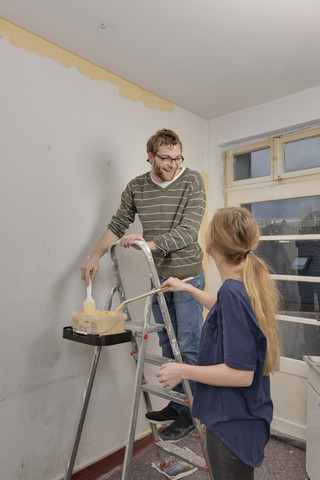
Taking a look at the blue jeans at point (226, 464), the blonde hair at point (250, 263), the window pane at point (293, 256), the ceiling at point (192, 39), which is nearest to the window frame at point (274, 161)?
the ceiling at point (192, 39)

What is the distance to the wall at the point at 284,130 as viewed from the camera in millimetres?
2453

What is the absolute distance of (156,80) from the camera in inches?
91.8

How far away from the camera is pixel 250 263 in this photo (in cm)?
115

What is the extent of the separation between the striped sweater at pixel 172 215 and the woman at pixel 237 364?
0.61m

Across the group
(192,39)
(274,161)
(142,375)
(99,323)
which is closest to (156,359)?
(142,375)

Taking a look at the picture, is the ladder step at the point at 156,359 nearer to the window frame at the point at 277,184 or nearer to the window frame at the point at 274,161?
the window frame at the point at 277,184

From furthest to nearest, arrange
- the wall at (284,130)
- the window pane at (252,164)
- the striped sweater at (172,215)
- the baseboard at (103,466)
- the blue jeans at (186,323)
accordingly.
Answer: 1. the window pane at (252,164)
2. the wall at (284,130)
3. the baseboard at (103,466)
4. the striped sweater at (172,215)
5. the blue jeans at (186,323)

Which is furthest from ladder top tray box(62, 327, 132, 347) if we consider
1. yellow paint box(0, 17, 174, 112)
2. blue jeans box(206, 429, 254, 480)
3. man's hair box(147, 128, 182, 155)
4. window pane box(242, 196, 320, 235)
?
window pane box(242, 196, 320, 235)

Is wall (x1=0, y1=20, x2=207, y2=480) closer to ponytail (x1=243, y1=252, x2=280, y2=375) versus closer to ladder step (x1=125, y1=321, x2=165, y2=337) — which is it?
ladder step (x1=125, y1=321, x2=165, y2=337)

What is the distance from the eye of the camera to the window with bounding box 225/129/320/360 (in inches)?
100

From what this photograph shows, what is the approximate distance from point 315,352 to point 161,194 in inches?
64.8

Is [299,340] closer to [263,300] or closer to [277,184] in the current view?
[277,184]

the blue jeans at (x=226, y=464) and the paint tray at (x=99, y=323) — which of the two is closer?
the blue jeans at (x=226, y=464)

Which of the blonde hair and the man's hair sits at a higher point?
the man's hair
